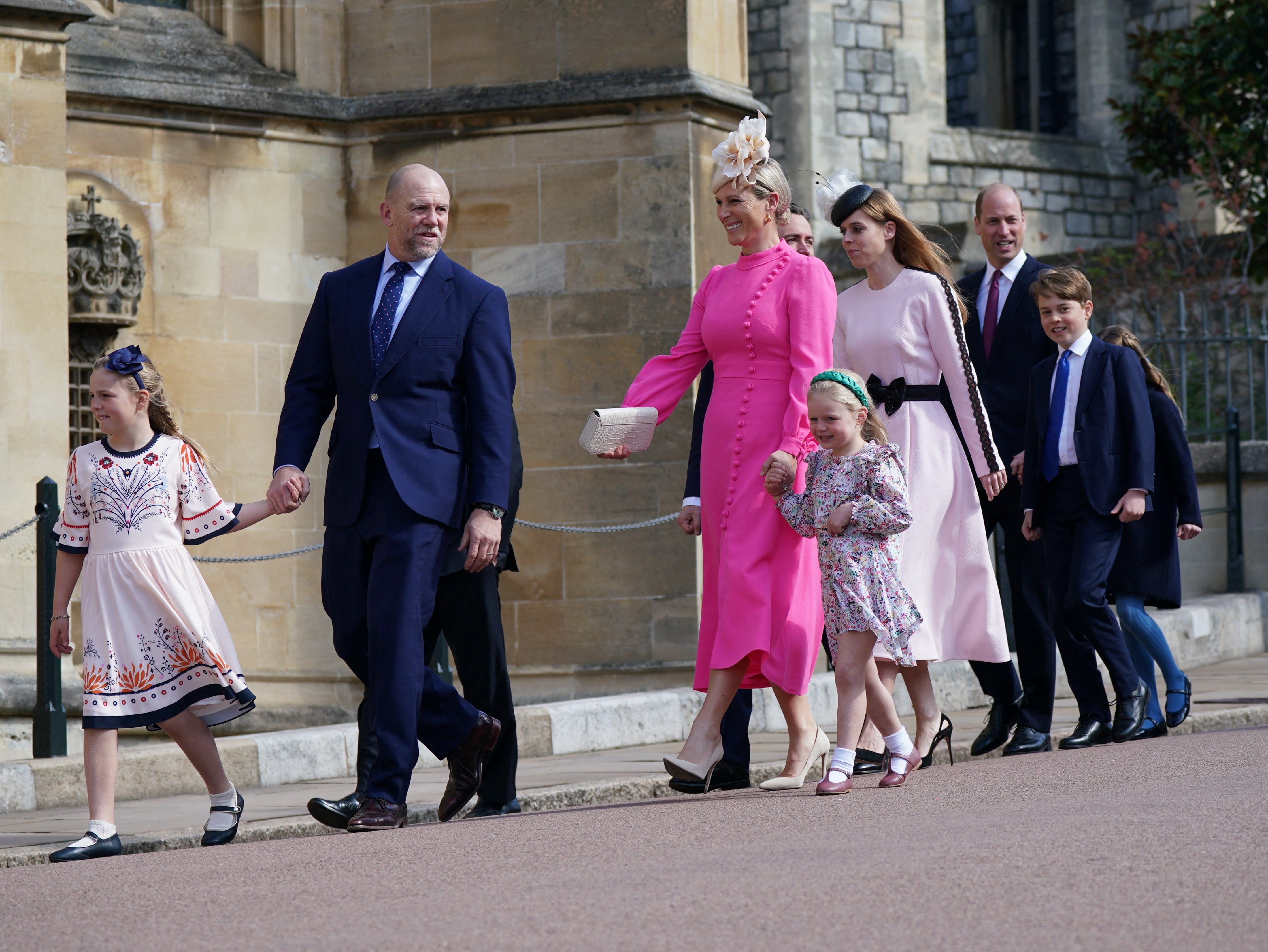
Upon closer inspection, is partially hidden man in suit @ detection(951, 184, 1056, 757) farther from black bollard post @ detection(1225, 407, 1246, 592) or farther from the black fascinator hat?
black bollard post @ detection(1225, 407, 1246, 592)

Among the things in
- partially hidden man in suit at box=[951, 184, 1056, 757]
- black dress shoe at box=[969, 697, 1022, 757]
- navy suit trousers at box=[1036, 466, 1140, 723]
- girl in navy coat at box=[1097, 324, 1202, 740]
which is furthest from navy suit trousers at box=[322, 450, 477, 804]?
girl in navy coat at box=[1097, 324, 1202, 740]

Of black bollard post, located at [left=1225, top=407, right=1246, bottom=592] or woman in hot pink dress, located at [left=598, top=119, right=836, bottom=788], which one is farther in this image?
black bollard post, located at [left=1225, top=407, right=1246, bottom=592]

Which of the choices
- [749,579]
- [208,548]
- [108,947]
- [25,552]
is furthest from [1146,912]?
[208,548]

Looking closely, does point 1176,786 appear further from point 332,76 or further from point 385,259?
point 332,76

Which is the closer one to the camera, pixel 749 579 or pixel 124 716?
pixel 124 716

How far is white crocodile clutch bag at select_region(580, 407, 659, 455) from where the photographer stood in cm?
639

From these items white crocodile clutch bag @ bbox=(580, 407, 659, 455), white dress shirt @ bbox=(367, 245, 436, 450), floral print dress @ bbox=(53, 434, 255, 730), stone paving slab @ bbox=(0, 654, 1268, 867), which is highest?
white dress shirt @ bbox=(367, 245, 436, 450)

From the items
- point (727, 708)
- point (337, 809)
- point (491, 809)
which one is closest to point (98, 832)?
point (337, 809)

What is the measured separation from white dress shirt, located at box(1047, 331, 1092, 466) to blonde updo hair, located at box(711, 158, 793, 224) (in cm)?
148

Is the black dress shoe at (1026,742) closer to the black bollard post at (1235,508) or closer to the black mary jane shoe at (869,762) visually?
the black mary jane shoe at (869,762)

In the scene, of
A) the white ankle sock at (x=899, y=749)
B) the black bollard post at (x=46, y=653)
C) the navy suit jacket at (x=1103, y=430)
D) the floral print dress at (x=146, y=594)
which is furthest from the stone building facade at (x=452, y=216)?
the floral print dress at (x=146, y=594)

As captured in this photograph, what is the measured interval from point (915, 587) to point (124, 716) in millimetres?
2650

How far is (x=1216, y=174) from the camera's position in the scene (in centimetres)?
1927

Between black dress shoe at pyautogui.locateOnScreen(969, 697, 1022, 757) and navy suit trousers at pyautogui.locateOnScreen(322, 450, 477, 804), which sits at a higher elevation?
navy suit trousers at pyautogui.locateOnScreen(322, 450, 477, 804)
